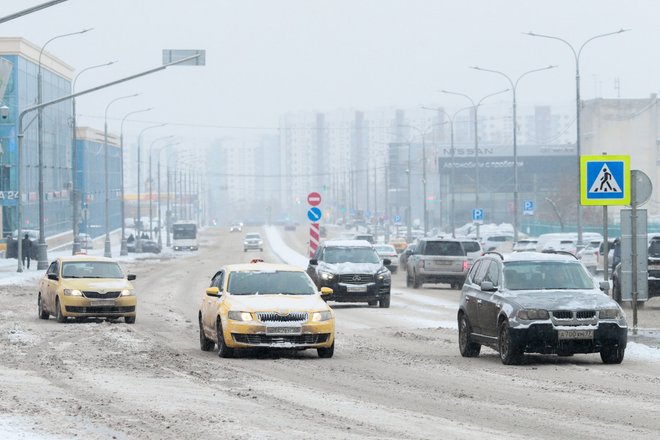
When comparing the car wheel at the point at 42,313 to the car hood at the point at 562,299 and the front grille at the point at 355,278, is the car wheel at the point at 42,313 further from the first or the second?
the car hood at the point at 562,299

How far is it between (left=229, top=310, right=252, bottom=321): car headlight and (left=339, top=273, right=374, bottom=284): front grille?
635 inches

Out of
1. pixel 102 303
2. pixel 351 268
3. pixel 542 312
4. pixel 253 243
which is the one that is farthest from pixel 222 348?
pixel 253 243

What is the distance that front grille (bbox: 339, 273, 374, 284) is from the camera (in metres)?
36.1

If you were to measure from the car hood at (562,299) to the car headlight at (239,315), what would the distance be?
3611 mm

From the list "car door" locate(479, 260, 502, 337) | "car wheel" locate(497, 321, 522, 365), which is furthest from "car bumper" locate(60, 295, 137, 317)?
"car wheel" locate(497, 321, 522, 365)

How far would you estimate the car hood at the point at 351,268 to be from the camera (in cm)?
3612

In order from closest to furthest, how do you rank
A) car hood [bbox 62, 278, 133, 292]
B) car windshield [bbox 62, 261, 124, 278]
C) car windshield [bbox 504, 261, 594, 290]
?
1. car windshield [bbox 504, 261, 594, 290]
2. car hood [bbox 62, 278, 133, 292]
3. car windshield [bbox 62, 261, 124, 278]

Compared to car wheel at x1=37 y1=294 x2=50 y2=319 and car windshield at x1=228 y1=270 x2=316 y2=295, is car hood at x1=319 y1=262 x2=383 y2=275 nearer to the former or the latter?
car wheel at x1=37 y1=294 x2=50 y2=319

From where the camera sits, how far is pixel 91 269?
101 ft

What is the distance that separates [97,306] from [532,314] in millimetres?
12845

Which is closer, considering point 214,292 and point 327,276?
point 214,292

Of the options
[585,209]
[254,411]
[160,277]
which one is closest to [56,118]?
[585,209]

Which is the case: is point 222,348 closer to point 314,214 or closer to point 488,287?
point 488,287

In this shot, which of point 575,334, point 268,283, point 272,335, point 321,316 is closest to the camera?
point 575,334
